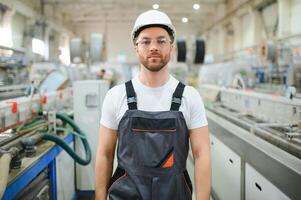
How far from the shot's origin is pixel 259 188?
198 cm

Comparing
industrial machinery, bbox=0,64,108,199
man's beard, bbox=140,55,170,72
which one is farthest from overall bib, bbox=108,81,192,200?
industrial machinery, bbox=0,64,108,199

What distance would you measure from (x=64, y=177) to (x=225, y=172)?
1468 mm

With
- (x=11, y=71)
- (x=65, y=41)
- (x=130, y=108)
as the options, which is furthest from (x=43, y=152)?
(x=65, y=41)

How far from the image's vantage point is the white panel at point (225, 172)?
241cm

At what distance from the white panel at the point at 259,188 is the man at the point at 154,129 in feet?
1.94

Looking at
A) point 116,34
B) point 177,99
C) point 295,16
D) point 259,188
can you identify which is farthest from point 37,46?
point 177,99

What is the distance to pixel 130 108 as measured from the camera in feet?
4.42

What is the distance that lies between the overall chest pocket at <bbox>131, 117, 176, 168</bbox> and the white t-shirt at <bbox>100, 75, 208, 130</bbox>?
82mm

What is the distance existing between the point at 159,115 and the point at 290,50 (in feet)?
16.3

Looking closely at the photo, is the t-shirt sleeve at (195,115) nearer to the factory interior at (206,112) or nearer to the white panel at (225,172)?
the factory interior at (206,112)

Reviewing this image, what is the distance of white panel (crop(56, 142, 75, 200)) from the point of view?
246cm

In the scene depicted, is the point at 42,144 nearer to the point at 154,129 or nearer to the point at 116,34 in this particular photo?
the point at 154,129

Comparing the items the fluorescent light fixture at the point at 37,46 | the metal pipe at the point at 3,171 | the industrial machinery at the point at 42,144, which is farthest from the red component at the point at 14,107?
the fluorescent light fixture at the point at 37,46

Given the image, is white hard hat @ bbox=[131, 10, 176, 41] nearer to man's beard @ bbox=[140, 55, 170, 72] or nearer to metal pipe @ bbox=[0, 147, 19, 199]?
man's beard @ bbox=[140, 55, 170, 72]
